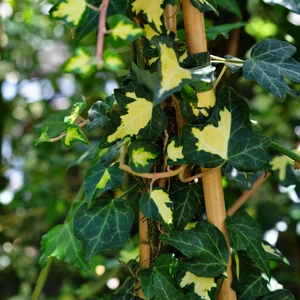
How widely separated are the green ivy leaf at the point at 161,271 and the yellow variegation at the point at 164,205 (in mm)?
45

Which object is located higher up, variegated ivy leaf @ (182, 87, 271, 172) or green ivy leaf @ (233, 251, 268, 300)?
variegated ivy leaf @ (182, 87, 271, 172)

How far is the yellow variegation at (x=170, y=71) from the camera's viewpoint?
0.35 meters

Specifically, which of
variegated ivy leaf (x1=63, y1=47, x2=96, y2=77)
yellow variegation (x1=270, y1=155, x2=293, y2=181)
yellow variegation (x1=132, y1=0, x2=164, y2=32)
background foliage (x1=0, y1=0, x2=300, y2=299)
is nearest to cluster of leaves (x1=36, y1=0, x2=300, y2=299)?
yellow variegation (x1=132, y1=0, x2=164, y2=32)

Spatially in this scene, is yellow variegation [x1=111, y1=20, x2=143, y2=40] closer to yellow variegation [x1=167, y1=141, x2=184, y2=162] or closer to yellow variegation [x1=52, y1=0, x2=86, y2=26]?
yellow variegation [x1=52, y1=0, x2=86, y2=26]

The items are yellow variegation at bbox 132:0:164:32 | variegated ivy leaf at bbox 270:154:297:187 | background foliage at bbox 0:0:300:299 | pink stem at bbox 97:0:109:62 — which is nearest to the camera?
pink stem at bbox 97:0:109:62

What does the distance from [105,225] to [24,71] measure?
3.84 feet

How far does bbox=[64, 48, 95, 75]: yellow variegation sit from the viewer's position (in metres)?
0.31

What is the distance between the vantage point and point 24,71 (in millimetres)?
1542

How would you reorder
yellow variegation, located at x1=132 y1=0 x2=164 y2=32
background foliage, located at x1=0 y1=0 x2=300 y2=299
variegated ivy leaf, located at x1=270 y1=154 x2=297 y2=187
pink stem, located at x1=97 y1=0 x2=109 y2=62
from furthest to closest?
background foliage, located at x1=0 y1=0 x2=300 y2=299 → variegated ivy leaf, located at x1=270 y1=154 x2=297 y2=187 → yellow variegation, located at x1=132 y1=0 x2=164 y2=32 → pink stem, located at x1=97 y1=0 x2=109 y2=62

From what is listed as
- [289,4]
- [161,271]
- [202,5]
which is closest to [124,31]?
[202,5]

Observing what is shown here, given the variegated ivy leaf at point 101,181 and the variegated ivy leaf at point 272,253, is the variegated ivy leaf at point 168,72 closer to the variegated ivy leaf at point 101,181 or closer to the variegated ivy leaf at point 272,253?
the variegated ivy leaf at point 101,181

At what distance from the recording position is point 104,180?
46cm

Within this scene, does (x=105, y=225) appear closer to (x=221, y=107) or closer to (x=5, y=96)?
(x=221, y=107)

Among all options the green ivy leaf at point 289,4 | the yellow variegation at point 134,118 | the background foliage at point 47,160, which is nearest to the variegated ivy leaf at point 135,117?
the yellow variegation at point 134,118
